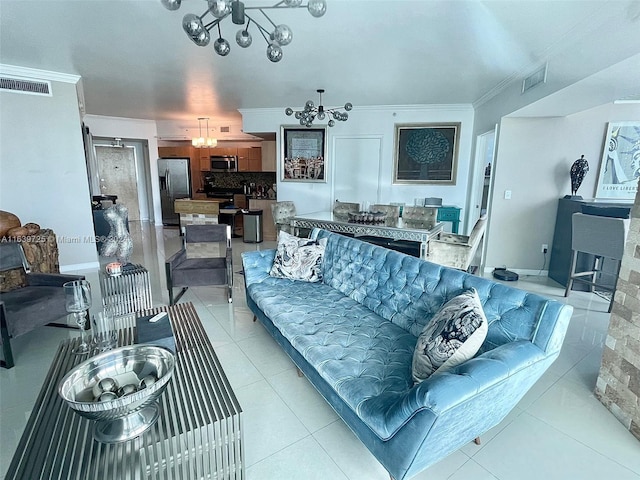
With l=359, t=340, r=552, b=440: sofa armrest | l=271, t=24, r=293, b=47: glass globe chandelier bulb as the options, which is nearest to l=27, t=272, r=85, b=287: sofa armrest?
l=271, t=24, r=293, b=47: glass globe chandelier bulb

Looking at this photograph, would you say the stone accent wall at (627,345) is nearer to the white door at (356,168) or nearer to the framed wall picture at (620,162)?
the framed wall picture at (620,162)

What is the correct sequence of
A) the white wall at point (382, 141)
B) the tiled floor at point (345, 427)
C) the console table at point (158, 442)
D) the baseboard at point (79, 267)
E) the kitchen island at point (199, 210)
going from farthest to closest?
1. the kitchen island at point (199, 210)
2. the white wall at point (382, 141)
3. the baseboard at point (79, 267)
4. the tiled floor at point (345, 427)
5. the console table at point (158, 442)

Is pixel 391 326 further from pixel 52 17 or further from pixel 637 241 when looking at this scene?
pixel 52 17

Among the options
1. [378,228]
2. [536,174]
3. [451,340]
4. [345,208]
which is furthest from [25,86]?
[536,174]

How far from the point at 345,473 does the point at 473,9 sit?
10.3 ft

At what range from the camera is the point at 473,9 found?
240 cm

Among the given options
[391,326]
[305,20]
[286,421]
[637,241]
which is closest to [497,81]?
[305,20]

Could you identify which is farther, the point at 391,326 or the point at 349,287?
the point at 349,287

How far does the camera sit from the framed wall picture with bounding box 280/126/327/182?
20.8 feet

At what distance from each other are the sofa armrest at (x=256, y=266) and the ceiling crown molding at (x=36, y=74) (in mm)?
3724

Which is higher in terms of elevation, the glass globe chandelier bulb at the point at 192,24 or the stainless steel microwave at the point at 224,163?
the glass globe chandelier bulb at the point at 192,24

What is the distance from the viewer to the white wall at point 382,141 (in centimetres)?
580

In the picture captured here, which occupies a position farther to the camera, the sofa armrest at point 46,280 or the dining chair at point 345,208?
the dining chair at point 345,208

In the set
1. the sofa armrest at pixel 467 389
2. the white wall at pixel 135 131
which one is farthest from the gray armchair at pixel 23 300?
the white wall at pixel 135 131
